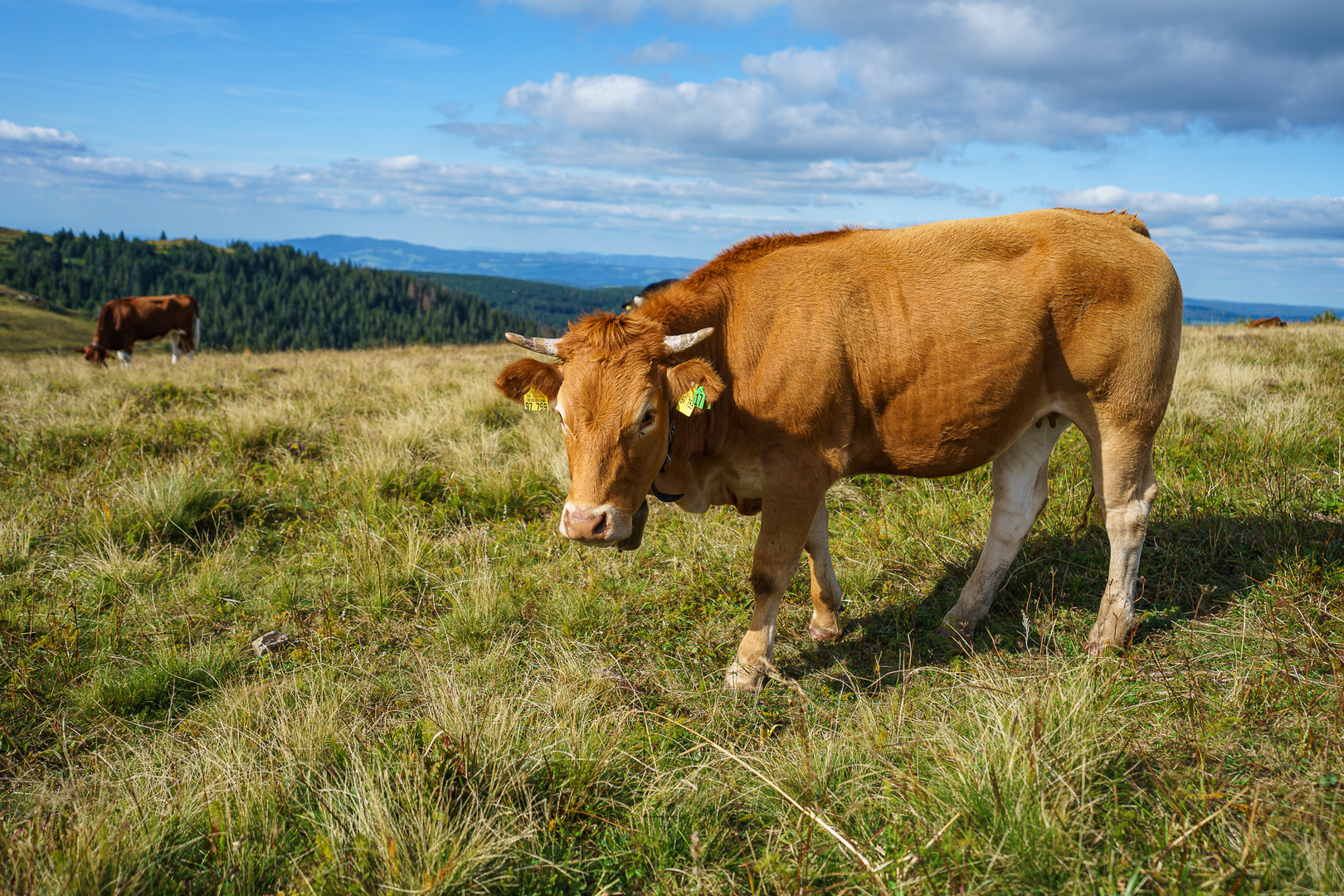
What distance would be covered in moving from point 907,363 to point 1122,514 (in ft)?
5.43

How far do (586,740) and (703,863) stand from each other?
0.78 m

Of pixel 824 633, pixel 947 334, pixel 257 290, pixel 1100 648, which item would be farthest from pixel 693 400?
pixel 257 290

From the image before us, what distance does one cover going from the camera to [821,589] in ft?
16.0

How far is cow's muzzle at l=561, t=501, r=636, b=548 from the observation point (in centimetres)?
358

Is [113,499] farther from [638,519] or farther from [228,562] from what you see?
[638,519]

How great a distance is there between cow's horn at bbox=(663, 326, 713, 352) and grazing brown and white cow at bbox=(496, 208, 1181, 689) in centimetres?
9

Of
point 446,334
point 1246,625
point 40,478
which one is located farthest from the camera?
point 446,334

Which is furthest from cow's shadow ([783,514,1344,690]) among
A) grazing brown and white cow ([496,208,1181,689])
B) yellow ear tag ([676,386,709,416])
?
yellow ear tag ([676,386,709,416])

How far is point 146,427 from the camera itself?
8305 mm

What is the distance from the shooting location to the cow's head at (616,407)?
12.0 ft

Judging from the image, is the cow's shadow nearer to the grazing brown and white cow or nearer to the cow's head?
the grazing brown and white cow

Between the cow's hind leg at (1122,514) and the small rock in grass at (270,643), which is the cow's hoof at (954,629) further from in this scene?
the small rock in grass at (270,643)

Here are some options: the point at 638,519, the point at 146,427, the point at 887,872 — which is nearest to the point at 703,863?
the point at 887,872

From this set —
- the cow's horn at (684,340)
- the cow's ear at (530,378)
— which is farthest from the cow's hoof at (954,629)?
the cow's ear at (530,378)
